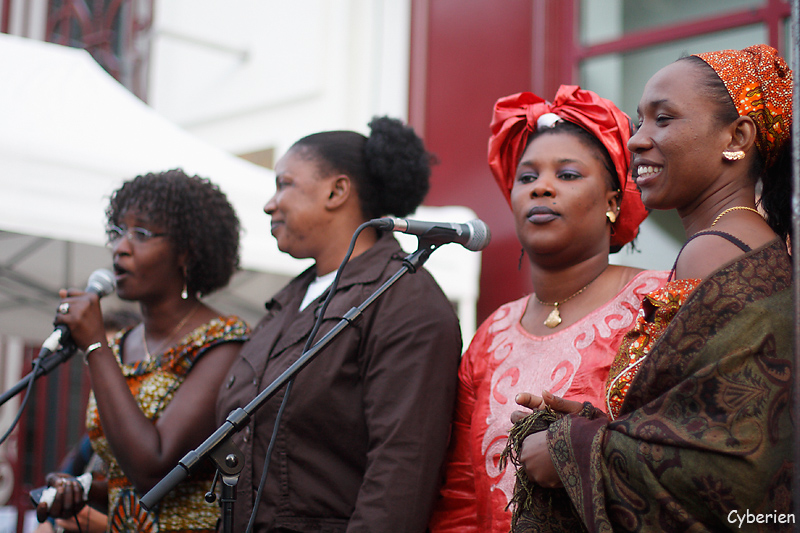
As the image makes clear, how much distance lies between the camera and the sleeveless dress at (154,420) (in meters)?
2.71

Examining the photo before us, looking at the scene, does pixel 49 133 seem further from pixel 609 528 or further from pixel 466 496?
pixel 609 528

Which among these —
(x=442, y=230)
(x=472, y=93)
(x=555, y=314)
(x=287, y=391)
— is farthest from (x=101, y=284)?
(x=472, y=93)

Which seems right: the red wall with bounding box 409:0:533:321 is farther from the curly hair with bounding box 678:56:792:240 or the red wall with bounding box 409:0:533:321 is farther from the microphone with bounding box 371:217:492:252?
the curly hair with bounding box 678:56:792:240

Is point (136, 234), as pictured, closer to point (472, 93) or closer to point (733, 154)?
point (733, 154)

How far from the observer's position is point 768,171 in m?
1.87

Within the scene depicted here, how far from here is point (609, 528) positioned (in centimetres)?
156

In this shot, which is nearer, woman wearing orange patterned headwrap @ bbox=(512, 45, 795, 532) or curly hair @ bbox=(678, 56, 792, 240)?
woman wearing orange patterned headwrap @ bbox=(512, 45, 795, 532)

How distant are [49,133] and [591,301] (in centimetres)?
275

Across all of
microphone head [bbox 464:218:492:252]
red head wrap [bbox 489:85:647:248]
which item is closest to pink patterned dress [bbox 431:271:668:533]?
red head wrap [bbox 489:85:647:248]

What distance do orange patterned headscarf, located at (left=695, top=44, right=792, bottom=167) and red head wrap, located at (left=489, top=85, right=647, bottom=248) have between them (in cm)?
58

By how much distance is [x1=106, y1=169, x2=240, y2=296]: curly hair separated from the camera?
3123 mm

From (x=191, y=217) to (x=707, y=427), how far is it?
2.19 metres

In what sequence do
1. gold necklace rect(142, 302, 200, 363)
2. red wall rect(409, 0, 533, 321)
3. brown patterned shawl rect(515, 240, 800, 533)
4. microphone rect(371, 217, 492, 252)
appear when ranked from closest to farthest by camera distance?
brown patterned shawl rect(515, 240, 800, 533), microphone rect(371, 217, 492, 252), gold necklace rect(142, 302, 200, 363), red wall rect(409, 0, 533, 321)

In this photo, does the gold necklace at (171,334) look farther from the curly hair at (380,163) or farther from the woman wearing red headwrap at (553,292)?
the woman wearing red headwrap at (553,292)
